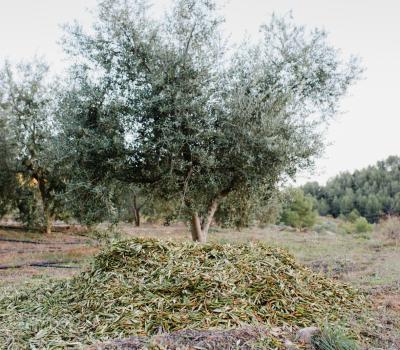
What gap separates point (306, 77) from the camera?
13.4 metres

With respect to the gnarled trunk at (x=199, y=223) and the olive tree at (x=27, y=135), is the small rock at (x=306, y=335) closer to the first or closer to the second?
the gnarled trunk at (x=199, y=223)

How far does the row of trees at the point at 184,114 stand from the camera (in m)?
11.6

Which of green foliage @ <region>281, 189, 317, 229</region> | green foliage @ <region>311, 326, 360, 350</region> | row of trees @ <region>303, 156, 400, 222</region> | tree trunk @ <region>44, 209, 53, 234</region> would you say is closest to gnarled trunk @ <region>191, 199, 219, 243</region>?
green foliage @ <region>311, 326, 360, 350</region>

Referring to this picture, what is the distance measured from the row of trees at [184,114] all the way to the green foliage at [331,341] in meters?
A: 7.12

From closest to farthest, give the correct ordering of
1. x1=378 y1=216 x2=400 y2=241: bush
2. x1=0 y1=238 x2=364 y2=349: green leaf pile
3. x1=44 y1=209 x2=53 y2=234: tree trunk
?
x1=0 y1=238 x2=364 y2=349: green leaf pile < x1=378 y1=216 x2=400 y2=241: bush < x1=44 y1=209 x2=53 y2=234: tree trunk

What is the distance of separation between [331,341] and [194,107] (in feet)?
26.4

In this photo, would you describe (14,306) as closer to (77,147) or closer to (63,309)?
(63,309)

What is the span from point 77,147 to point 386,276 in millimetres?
8726

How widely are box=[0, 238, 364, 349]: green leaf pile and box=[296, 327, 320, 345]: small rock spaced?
559mm

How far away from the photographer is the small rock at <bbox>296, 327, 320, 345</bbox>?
4621 mm

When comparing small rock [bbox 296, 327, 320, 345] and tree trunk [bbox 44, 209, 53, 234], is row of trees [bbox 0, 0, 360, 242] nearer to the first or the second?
small rock [bbox 296, 327, 320, 345]

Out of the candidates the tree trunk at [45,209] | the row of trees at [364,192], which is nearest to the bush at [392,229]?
the tree trunk at [45,209]

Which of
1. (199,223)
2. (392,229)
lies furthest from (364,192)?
(199,223)

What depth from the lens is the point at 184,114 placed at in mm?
11352
